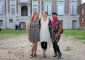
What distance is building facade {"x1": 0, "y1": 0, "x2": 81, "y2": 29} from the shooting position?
7525 cm

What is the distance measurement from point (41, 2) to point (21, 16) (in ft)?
19.7

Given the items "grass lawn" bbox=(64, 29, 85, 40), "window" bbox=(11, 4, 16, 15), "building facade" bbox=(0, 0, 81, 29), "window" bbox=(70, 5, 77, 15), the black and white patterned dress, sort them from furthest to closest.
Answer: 1. "window" bbox=(70, 5, 77, 15)
2. "window" bbox=(11, 4, 16, 15)
3. "building facade" bbox=(0, 0, 81, 29)
4. "grass lawn" bbox=(64, 29, 85, 40)
5. the black and white patterned dress

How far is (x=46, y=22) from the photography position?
1372cm

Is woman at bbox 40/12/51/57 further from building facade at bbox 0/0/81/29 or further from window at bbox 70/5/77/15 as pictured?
window at bbox 70/5/77/15

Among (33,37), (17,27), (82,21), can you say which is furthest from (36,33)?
(82,21)

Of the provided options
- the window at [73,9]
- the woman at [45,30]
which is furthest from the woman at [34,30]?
the window at [73,9]

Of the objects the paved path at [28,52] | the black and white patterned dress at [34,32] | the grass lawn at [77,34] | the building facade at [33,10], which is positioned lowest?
the grass lawn at [77,34]

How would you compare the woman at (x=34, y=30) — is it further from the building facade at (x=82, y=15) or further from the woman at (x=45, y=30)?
the building facade at (x=82, y=15)

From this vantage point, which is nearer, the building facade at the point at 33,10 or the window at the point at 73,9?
the building facade at the point at 33,10

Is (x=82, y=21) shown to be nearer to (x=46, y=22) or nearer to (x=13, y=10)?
(x=13, y=10)

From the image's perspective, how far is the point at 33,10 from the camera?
75.4 meters

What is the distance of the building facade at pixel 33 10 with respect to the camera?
2963 inches

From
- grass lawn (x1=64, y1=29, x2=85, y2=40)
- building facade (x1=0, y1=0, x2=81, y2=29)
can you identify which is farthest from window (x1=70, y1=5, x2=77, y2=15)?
grass lawn (x1=64, y1=29, x2=85, y2=40)

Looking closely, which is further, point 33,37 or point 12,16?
point 12,16
